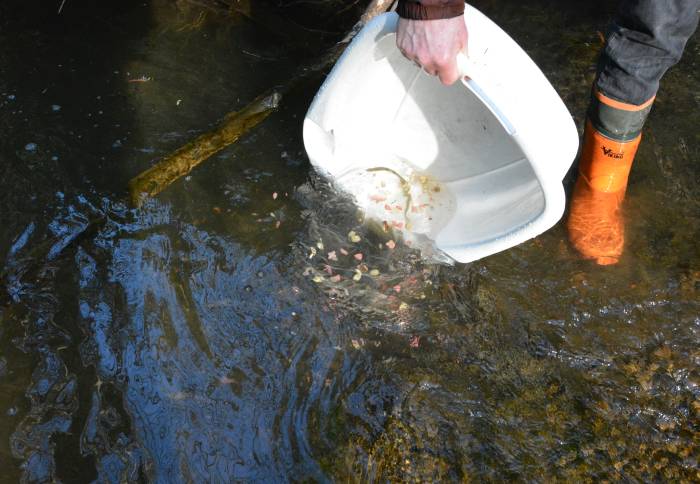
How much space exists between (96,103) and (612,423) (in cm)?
220

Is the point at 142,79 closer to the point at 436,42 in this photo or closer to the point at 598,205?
the point at 436,42

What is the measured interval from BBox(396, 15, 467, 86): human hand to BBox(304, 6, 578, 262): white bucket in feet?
0.35

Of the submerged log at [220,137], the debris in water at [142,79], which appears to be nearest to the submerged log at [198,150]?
the submerged log at [220,137]

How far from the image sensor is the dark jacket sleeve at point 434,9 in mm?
1573

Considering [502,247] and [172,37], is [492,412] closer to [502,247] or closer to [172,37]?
[502,247]

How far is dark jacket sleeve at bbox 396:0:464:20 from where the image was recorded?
5.16 ft

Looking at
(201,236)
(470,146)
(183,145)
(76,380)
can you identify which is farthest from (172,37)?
(76,380)

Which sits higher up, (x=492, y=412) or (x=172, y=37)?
(x=172, y=37)

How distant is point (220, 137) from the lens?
2.61 m

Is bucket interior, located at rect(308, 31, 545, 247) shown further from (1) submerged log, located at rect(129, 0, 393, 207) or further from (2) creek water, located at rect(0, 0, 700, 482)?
(1) submerged log, located at rect(129, 0, 393, 207)

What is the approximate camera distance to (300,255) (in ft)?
7.57

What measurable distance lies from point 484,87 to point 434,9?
0.24 meters

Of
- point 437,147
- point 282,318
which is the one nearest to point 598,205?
point 437,147

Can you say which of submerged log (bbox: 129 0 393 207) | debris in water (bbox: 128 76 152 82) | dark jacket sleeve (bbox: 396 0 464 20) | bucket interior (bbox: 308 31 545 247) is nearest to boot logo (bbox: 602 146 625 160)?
bucket interior (bbox: 308 31 545 247)
